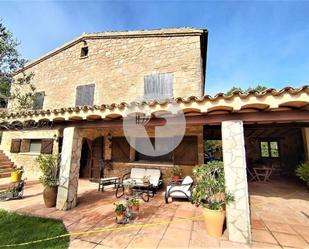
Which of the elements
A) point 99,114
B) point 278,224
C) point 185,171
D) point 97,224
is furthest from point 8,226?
point 278,224

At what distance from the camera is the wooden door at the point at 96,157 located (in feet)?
29.0

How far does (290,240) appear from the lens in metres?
3.47

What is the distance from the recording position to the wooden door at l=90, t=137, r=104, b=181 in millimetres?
8852

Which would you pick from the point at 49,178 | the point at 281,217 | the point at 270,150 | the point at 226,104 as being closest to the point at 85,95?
the point at 49,178

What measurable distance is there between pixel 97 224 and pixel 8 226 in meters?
2.02

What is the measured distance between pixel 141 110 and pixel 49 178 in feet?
12.1

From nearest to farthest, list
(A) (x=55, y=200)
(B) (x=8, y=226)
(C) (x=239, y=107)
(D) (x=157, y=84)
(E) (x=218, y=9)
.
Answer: (C) (x=239, y=107), (B) (x=8, y=226), (A) (x=55, y=200), (E) (x=218, y=9), (D) (x=157, y=84)

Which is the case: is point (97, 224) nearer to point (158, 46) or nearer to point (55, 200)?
point (55, 200)

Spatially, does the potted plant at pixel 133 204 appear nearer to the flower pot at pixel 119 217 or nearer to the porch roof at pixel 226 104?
A: the flower pot at pixel 119 217

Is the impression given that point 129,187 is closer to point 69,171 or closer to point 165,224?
point 69,171

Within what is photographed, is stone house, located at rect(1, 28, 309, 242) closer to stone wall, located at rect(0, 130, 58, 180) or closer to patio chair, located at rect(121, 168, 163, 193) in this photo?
stone wall, located at rect(0, 130, 58, 180)

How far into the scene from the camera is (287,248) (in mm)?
3197

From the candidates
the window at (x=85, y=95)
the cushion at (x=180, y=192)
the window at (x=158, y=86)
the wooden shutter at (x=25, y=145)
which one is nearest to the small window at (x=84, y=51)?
the window at (x=85, y=95)

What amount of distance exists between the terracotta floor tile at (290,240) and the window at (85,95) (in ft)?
31.0
